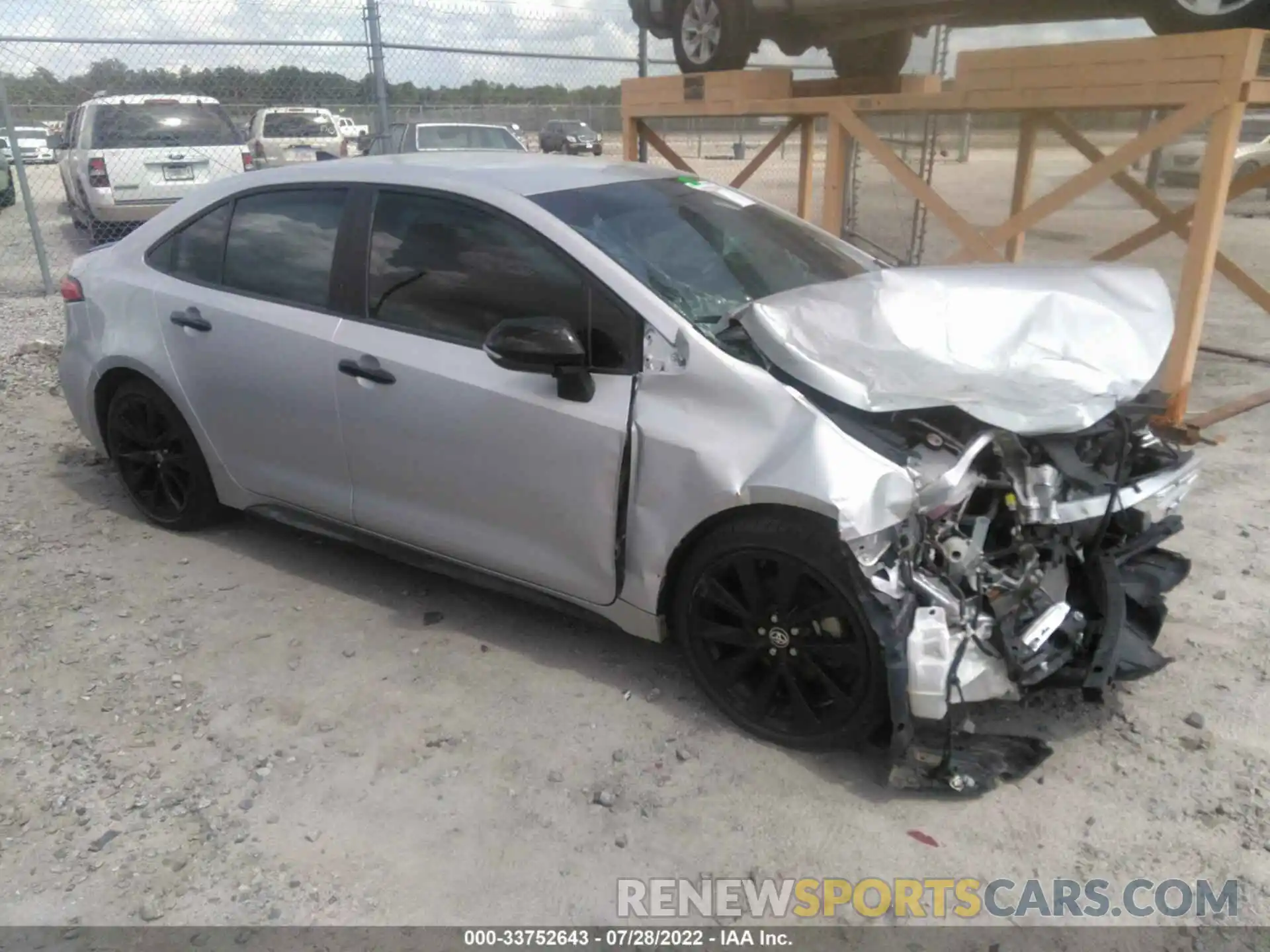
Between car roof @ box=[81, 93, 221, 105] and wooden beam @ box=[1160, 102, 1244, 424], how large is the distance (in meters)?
8.82

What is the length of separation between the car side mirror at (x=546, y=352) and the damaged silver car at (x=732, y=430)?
1 cm

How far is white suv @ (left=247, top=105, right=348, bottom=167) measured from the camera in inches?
583

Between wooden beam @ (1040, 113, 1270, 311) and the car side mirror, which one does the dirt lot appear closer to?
the car side mirror

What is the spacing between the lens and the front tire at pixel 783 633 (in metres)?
2.69

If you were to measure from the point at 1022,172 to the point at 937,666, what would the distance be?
566 centimetres

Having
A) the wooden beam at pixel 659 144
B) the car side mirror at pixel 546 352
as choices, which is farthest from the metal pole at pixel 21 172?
the car side mirror at pixel 546 352

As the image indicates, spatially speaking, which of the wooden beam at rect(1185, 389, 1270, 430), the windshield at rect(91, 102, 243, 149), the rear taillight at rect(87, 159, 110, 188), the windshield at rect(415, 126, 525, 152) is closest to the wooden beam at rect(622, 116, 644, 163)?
the wooden beam at rect(1185, 389, 1270, 430)

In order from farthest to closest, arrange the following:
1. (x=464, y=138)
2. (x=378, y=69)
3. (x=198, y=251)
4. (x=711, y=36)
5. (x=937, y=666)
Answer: (x=464, y=138), (x=378, y=69), (x=711, y=36), (x=198, y=251), (x=937, y=666)

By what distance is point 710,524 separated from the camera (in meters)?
2.89

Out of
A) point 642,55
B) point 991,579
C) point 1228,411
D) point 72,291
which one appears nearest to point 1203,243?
point 1228,411

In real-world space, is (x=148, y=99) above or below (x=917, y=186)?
above

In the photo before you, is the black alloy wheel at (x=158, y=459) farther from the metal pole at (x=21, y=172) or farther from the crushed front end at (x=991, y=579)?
the metal pole at (x=21, y=172)

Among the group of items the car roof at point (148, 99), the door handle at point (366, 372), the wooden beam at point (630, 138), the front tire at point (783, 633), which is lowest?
the front tire at point (783, 633)

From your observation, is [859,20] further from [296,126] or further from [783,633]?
[296,126]
